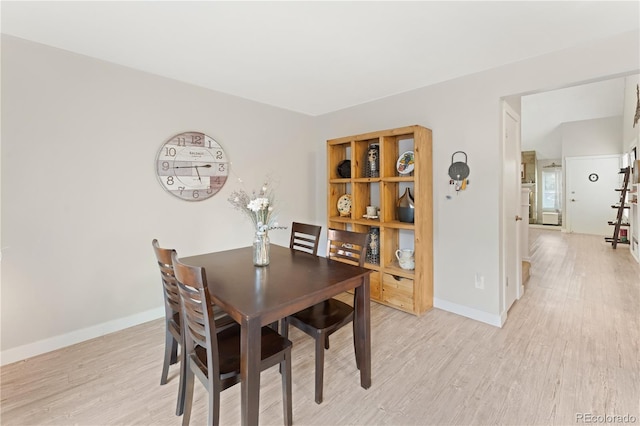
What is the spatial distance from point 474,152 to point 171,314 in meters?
2.76

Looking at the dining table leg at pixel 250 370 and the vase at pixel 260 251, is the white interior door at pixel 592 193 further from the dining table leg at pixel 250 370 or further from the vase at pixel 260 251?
the dining table leg at pixel 250 370

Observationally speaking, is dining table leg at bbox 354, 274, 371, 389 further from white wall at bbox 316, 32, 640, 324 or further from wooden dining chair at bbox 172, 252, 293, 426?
white wall at bbox 316, 32, 640, 324

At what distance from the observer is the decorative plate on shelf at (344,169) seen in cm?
361

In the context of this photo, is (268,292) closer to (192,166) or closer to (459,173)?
(192,166)

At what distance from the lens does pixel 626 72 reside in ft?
6.75

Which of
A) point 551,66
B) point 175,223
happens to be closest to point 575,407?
point 551,66

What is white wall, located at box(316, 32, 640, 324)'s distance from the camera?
2.32 meters

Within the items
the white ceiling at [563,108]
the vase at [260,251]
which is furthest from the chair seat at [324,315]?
the white ceiling at [563,108]

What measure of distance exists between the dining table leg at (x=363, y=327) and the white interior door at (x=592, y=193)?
828 cm

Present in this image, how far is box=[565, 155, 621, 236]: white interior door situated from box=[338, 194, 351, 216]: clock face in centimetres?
720

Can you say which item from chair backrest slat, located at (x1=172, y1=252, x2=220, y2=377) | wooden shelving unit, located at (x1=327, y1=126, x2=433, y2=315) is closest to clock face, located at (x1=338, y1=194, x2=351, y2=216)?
wooden shelving unit, located at (x1=327, y1=126, x2=433, y2=315)

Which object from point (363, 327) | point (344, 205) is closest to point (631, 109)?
point (344, 205)

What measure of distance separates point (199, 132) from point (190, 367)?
2305 millimetres

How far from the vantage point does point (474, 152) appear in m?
2.72
